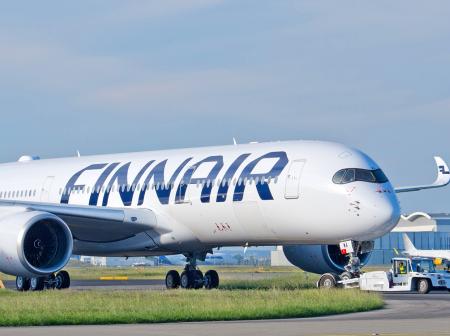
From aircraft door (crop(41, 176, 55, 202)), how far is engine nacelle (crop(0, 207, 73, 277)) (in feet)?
24.5

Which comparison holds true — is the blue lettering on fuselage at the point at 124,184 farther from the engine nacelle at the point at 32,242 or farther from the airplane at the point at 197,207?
the engine nacelle at the point at 32,242

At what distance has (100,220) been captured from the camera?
37.3 metres

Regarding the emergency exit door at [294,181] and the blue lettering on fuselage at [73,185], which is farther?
the blue lettering on fuselage at [73,185]

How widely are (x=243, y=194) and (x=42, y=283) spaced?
28.7ft

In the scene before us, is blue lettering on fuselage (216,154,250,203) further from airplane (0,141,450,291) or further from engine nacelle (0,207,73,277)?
engine nacelle (0,207,73,277)

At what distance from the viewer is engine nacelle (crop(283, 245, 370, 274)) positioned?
39906 millimetres

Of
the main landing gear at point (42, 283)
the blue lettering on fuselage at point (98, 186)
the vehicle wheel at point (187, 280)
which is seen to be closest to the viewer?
the main landing gear at point (42, 283)

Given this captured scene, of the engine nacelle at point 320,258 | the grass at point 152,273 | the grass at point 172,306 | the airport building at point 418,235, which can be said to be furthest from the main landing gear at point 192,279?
the airport building at point 418,235

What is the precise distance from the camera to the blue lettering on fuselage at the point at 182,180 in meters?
36.2

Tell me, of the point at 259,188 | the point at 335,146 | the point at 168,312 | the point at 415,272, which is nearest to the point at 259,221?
the point at 259,188

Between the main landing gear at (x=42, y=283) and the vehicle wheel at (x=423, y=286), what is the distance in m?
12.7

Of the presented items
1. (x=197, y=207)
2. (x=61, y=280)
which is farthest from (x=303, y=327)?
(x=61, y=280)

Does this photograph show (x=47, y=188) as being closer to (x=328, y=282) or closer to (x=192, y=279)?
(x=192, y=279)

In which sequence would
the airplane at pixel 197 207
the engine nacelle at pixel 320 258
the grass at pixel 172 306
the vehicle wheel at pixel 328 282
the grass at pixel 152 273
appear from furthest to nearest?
the grass at pixel 152 273 → the engine nacelle at pixel 320 258 → the vehicle wheel at pixel 328 282 → the airplane at pixel 197 207 → the grass at pixel 172 306
